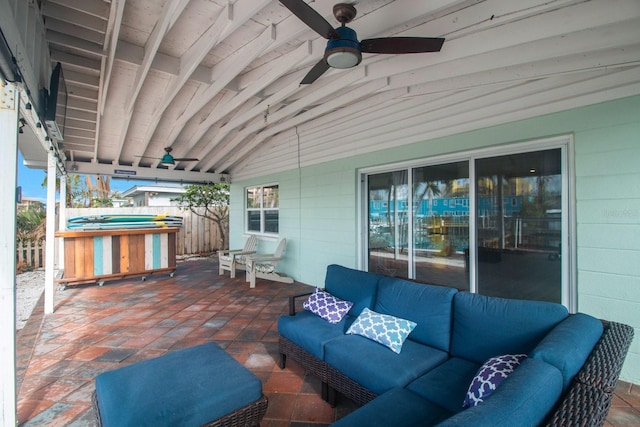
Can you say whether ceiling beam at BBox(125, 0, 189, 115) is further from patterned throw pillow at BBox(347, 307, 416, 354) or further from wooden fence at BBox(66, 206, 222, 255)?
wooden fence at BBox(66, 206, 222, 255)

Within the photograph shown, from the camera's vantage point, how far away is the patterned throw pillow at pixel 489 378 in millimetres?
1439

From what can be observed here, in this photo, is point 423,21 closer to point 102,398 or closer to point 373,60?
point 373,60

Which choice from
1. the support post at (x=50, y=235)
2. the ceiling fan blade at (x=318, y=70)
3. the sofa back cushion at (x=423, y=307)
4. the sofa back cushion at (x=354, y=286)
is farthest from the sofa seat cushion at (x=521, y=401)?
the support post at (x=50, y=235)

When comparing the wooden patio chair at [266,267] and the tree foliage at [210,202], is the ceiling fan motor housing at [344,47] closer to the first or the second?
the wooden patio chair at [266,267]

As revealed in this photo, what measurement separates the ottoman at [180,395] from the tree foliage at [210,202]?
7.89m

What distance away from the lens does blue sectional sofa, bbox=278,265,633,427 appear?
1075 mm

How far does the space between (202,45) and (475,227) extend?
339 cm

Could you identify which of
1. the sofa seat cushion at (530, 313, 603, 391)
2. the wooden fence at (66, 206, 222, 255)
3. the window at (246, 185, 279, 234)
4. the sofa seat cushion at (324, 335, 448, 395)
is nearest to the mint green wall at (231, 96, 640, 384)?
the sofa seat cushion at (530, 313, 603, 391)

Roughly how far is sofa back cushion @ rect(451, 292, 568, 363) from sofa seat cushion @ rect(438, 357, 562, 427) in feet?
2.04

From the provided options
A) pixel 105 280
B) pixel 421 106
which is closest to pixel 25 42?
pixel 421 106

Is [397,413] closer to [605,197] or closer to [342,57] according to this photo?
[342,57]

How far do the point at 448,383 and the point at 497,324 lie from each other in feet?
1.67

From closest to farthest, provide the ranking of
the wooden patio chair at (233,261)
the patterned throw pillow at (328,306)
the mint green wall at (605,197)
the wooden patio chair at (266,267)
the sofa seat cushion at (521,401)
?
1. the sofa seat cushion at (521,401)
2. the mint green wall at (605,197)
3. the patterned throw pillow at (328,306)
4. the wooden patio chair at (266,267)
5. the wooden patio chair at (233,261)

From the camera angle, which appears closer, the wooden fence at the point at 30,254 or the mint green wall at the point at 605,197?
the mint green wall at the point at 605,197
